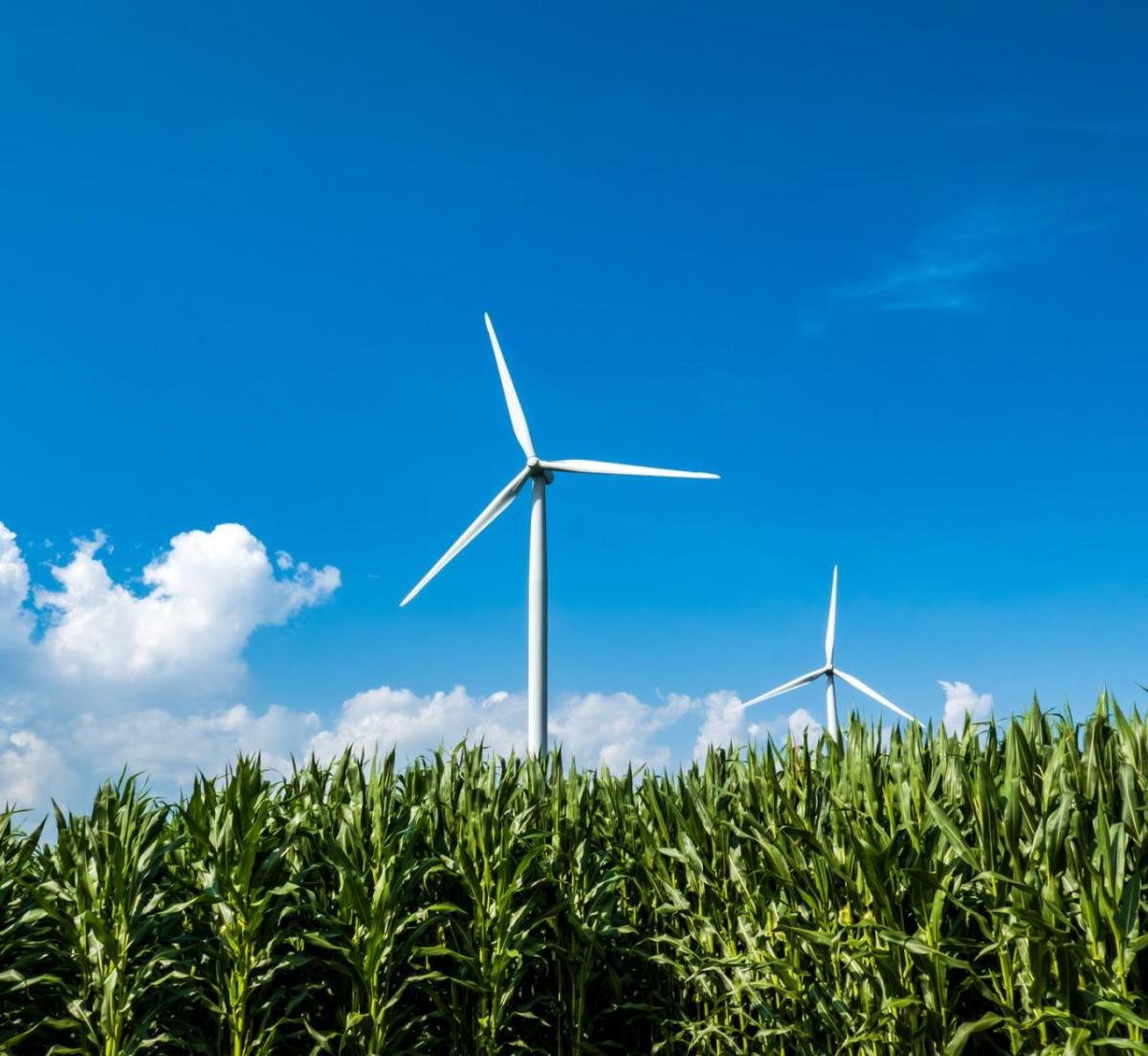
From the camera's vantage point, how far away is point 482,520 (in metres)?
21.5

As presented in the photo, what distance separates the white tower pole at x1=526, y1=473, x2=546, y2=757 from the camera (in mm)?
18188

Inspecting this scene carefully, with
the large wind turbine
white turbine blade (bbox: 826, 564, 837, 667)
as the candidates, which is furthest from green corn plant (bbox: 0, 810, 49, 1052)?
white turbine blade (bbox: 826, 564, 837, 667)

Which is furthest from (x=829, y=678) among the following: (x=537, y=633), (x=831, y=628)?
(x=537, y=633)

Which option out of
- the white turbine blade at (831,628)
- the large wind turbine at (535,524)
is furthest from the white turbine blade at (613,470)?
the white turbine blade at (831,628)

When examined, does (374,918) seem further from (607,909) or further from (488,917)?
(607,909)

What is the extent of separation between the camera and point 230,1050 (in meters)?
6.94

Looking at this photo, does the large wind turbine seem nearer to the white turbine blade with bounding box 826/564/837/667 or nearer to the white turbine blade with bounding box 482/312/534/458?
the white turbine blade with bounding box 482/312/534/458

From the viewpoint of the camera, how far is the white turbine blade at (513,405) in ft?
74.6

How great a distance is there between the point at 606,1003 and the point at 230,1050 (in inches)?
106

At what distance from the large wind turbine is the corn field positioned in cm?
909

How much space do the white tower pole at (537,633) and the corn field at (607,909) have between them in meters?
9.51

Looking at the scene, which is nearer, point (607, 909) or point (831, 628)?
point (607, 909)

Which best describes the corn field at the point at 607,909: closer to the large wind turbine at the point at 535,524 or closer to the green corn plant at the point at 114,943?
the green corn plant at the point at 114,943

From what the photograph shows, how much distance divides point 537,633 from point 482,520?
3372mm
